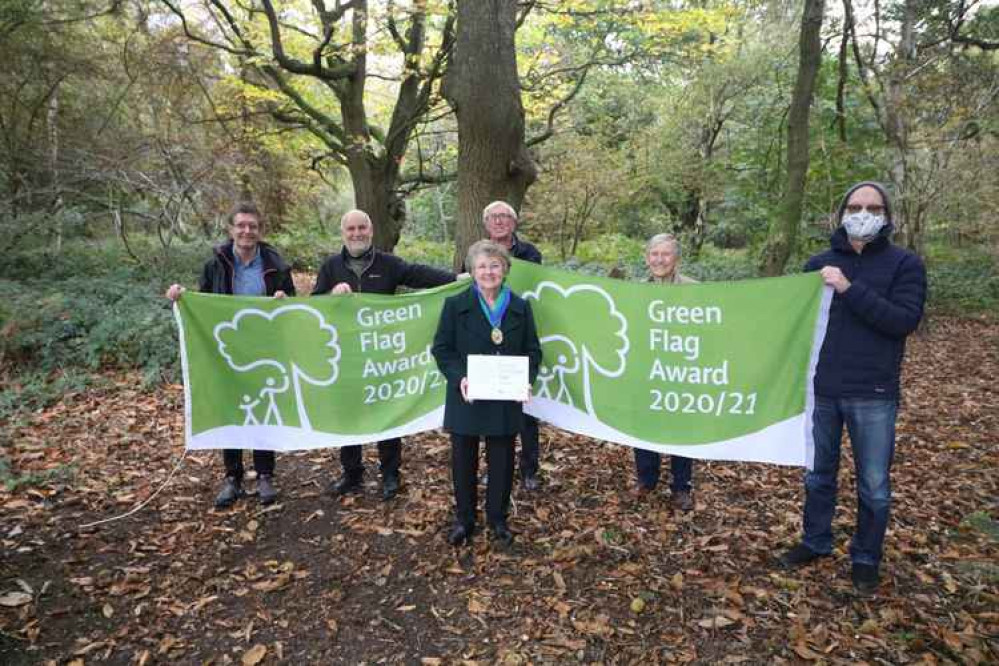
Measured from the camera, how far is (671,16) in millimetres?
10078

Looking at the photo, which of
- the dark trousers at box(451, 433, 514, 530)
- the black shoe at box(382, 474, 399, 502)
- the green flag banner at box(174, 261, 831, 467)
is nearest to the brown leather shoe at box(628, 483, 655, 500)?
the green flag banner at box(174, 261, 831, 467)

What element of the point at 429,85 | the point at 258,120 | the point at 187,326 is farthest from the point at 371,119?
the point at 187,326

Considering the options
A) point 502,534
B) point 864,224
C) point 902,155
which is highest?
point 902,155

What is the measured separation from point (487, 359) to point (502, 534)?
126 cm

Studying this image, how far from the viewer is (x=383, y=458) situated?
14.9 feet

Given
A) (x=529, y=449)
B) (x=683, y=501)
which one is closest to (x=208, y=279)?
(x=529, y=449)

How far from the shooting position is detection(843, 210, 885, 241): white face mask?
3049mm

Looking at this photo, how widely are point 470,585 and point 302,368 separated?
2.04 meters

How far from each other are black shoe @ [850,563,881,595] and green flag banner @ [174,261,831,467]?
0.68 metres

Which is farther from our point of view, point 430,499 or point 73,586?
point 430,499

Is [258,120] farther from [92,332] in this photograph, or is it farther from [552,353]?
[552,353]

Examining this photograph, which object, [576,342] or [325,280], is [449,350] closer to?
[576,342]

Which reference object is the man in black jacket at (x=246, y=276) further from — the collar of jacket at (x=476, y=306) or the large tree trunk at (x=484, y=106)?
the large tree trunk at (x=484, y=106)

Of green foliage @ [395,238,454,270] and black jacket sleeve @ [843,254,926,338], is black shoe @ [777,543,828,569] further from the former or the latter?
green foliage @ [395,238,454,270]
